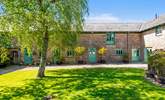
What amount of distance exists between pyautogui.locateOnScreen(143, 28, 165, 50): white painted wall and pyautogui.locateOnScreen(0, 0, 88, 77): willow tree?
13.4m

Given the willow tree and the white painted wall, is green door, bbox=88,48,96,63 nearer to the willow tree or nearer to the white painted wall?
the white painted wall

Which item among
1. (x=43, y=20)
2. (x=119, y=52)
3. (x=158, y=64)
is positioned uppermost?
(x=43, y=20)

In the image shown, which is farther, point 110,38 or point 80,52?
point 110,38

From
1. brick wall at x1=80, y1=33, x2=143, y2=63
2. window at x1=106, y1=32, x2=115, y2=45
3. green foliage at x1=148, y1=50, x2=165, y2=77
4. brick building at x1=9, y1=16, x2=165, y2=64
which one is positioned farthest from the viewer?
window at x1=106, y1=32, x2=115, y2=45

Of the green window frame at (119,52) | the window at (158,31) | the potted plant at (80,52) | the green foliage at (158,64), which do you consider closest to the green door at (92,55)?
the potted plant at (80,52)

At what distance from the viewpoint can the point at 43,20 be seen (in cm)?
2080

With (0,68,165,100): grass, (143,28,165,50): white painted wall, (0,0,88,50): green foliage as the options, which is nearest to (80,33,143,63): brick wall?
(143,28,165,50): white painted wall

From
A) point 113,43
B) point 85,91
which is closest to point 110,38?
point 113,43

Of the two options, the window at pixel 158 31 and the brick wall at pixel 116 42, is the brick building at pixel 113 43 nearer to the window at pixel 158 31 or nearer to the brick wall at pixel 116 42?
the brick wall at pixel 116 42

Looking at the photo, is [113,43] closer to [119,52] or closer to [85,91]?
[119,52]

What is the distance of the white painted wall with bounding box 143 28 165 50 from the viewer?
105ft

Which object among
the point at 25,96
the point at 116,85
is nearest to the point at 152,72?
the point at 116,85

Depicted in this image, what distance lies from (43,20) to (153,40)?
1935 cm

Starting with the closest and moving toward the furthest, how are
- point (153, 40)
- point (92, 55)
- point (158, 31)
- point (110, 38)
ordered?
point (158, 31) < point (153, 40) < point (92, 55) < point (110, 38)
